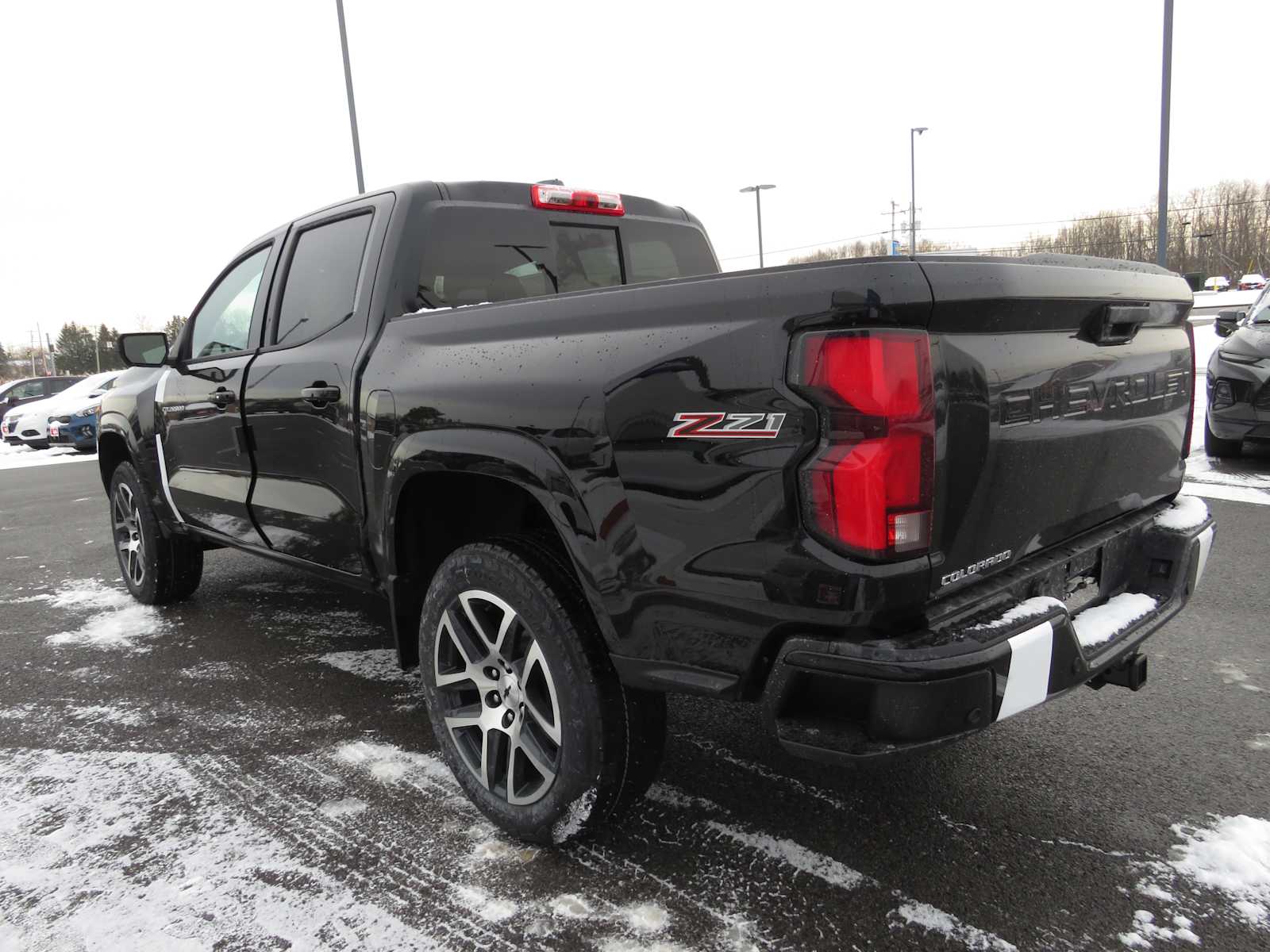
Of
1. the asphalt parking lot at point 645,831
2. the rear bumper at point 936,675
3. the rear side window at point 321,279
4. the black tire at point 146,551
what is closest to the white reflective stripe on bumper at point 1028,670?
the rear bumper at point 936,675

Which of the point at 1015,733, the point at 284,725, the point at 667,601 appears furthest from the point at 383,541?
the point at 1015,733

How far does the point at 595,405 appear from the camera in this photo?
6.74 ft

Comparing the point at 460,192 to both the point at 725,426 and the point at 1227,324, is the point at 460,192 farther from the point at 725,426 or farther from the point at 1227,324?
the point at 1227,324

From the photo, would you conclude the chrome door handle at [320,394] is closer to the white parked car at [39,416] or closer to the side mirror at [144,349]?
the side mirror at [144,349]

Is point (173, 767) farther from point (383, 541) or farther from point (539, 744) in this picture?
point (539, 744)

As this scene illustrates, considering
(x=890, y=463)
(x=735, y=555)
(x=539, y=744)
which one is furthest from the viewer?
(x=539, y=744)

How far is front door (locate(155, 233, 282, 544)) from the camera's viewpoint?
370 cm

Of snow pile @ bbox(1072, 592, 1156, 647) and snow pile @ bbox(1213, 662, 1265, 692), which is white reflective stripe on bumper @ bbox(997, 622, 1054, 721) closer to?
snow pile @ bbox(1072, 592, 1156, 647)

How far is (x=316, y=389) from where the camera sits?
10.1 ft

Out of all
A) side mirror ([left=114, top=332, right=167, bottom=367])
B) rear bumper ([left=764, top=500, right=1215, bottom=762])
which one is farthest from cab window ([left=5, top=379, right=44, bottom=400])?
rear bumper ([left=764, top=500, right=1215, bottom=762])

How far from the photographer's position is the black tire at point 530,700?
2184 millimetres

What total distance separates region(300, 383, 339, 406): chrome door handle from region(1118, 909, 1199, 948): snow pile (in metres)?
2.68

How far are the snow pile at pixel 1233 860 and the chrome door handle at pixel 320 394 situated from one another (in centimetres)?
280

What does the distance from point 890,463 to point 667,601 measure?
0.60m
